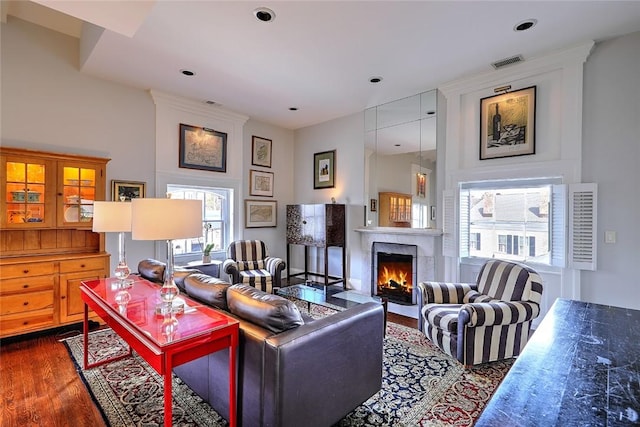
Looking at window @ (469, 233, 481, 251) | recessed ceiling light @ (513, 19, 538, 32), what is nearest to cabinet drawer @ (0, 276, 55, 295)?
window @ (469, 233, 481, 251)

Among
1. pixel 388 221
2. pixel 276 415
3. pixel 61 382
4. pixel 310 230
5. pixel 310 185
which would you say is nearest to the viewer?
pixel 276 415

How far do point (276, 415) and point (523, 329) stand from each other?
2.36 meters

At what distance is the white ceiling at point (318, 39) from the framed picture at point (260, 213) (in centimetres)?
203

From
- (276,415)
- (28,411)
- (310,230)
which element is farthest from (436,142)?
(28,411)

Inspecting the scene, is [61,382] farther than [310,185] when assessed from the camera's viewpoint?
No

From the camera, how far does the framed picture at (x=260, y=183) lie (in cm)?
557

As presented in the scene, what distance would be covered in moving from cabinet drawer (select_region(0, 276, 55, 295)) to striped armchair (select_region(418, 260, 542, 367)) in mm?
3937

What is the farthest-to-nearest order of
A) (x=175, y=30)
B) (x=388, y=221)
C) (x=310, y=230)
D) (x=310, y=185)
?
(x=310, y=185)
(x=310, y=230)
(x=388, y=221)
(x=175, y=30)

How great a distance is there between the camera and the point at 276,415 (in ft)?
4.82

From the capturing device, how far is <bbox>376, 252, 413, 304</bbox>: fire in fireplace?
173 inches

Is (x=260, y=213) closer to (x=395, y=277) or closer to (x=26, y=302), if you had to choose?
(x=395, y=277)

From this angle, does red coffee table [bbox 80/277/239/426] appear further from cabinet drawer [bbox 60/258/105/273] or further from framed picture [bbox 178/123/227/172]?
framed picture [bbox 178/123/227/172]

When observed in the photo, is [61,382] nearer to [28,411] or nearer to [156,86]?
[28,411]

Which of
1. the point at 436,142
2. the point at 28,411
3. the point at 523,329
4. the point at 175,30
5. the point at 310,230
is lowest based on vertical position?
the point at 28,411
